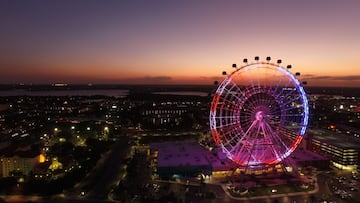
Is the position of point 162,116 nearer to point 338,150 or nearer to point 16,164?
point 338,150

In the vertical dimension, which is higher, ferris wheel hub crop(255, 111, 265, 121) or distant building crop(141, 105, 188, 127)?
ferris wheel hub crop(255, 111, 265, 121)

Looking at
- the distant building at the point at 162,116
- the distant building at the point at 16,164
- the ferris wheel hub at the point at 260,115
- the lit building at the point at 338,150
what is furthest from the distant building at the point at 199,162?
the distant building at the point at 162,116

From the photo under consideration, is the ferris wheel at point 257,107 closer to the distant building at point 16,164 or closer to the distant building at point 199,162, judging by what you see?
the distant building at point 199,162

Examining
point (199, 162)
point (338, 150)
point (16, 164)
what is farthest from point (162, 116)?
point (16, 164)

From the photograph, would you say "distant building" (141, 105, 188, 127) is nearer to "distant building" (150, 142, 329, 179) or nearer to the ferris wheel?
"distant building" (150, 142, 329, 179)

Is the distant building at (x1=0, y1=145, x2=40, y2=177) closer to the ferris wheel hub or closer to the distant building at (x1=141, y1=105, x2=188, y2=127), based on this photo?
the ferris wheel hub

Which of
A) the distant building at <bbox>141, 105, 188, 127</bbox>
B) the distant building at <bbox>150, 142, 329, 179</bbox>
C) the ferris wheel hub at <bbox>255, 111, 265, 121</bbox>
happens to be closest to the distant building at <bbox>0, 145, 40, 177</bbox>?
the distant building at <bbox>150, 142, 329, 179</bbox>

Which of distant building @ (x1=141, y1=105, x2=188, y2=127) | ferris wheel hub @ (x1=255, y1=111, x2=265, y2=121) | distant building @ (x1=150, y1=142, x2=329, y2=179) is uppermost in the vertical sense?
ferris wheel hub @ (x1=255, y1=111, x2=265, y2=121)

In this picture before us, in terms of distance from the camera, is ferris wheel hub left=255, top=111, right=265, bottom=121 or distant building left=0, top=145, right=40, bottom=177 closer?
ferris wheel hub left=255, top=111, right=265, bottom=121

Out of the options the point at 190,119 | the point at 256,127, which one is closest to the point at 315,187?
the point at 256,127

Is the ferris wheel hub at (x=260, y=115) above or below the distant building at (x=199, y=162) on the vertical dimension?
above

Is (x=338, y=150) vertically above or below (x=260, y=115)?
below

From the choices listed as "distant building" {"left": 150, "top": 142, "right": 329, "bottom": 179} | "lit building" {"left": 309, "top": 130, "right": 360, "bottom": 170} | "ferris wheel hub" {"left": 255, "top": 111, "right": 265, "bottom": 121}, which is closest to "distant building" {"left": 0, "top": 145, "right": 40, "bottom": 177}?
"distant building" {"left": 150, "top": 142, "right": 329, "bottom": 179}
